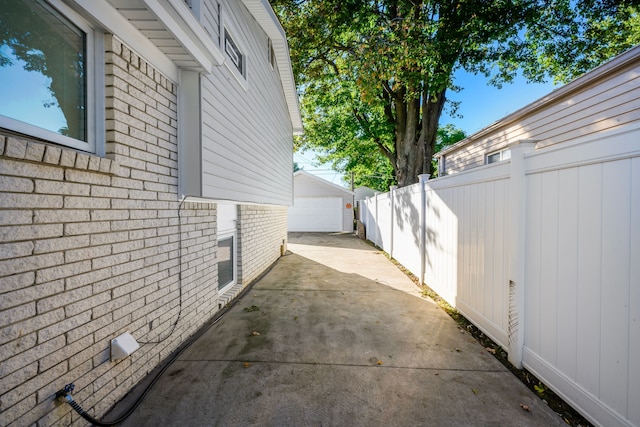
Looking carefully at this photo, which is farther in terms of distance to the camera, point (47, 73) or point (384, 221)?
point (384, 221)

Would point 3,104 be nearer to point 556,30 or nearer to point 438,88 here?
point 438,88

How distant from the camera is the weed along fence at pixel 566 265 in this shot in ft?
5.57

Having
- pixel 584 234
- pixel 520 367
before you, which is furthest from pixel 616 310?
pixel 520 367

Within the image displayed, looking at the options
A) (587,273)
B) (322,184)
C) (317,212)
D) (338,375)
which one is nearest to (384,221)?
(338,375)

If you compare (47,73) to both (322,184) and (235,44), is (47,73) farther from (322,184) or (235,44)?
(322,184)

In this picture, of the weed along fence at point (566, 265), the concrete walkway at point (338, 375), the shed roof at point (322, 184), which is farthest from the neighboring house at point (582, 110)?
the shed roof at point (322, 184)

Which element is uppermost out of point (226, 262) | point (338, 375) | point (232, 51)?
point (232, 51)

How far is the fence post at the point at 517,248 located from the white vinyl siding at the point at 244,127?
320 cm

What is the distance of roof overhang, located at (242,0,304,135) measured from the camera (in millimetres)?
4863

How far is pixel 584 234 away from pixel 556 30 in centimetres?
1032

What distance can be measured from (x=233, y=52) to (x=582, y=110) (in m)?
6.03

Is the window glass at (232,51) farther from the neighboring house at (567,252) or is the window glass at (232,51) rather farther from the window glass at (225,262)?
the neighboring house at (567,252)

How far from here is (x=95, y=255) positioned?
198cm

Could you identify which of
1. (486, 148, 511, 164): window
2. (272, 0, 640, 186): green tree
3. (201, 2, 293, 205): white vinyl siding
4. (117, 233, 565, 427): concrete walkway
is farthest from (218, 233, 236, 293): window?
(486, 148, 511, 164): window
